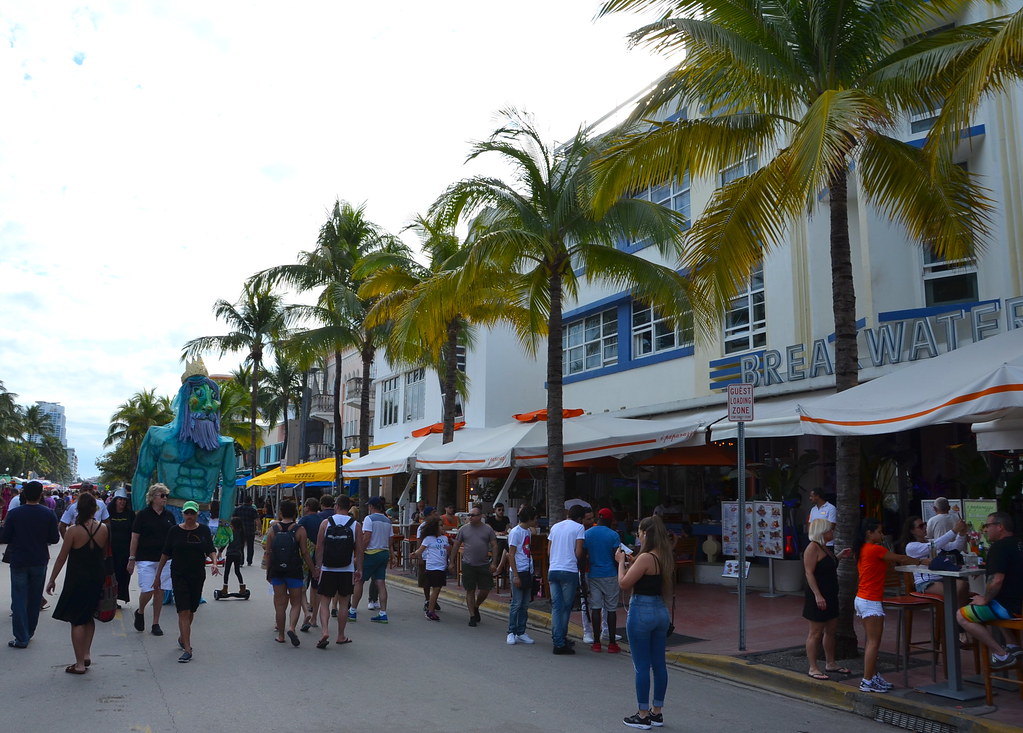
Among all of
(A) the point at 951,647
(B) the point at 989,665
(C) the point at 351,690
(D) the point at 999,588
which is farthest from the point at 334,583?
(D) the point at 999,588

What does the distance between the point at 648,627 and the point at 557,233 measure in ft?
28.7

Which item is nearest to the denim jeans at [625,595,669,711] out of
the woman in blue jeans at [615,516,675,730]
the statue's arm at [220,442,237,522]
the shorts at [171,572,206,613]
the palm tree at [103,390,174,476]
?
the woman in blue jeans at [615,516,675,730]

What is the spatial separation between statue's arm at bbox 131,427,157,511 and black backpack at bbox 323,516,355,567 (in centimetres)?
454

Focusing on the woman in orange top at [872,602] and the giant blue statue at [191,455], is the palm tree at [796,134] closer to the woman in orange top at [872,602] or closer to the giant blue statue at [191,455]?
the woman in orange top at [872,602]

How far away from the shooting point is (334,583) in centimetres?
1011

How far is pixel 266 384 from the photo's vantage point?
56.6 meters

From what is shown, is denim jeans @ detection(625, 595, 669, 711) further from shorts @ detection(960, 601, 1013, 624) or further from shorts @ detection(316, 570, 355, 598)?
shorts @ detection(316, 570, 355, 598)

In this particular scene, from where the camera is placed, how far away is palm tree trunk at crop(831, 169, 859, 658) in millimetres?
8852

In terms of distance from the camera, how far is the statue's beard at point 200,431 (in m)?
13.6

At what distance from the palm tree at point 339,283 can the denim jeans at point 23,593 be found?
13.9m

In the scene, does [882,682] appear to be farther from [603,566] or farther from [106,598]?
[106,598]

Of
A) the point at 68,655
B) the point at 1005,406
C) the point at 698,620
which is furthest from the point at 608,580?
the point at 68,655

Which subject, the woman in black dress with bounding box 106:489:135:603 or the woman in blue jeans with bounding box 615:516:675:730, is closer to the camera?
the woman in blue jeans with bounding box 615:516:675:730

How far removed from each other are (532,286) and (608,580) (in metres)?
6.79
